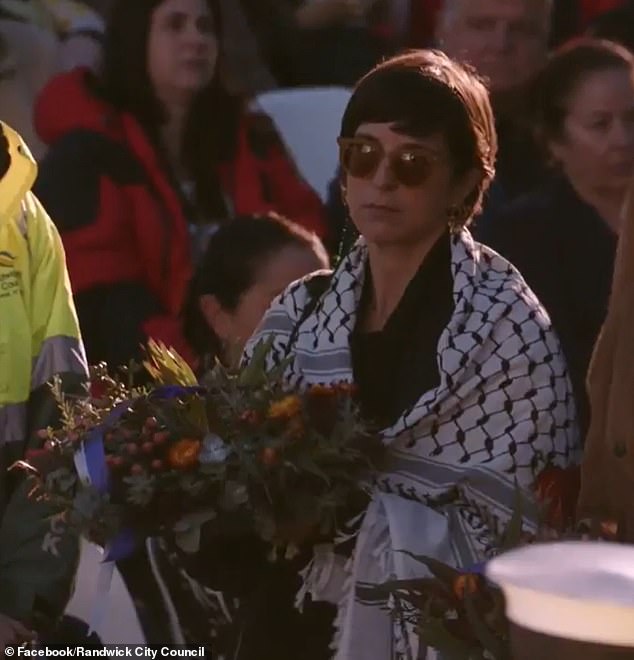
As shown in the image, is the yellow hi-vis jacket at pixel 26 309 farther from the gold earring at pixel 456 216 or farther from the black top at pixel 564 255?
the black top at pixel 564 255

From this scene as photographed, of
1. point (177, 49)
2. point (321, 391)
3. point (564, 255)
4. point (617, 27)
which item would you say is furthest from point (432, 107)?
point (617, 27)

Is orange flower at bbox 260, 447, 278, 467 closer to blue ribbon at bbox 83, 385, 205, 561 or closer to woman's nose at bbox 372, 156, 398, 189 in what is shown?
blue ribbon at bbox 83, 385, 205, 561

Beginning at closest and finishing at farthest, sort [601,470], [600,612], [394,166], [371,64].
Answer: [600,612] < [601,470] < [394,166] < [371,64]

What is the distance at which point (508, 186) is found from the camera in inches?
181

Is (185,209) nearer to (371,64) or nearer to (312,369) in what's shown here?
(371,64)

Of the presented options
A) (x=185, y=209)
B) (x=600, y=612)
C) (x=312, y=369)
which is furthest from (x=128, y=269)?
(x=600, y=612)

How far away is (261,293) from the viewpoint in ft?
13.7

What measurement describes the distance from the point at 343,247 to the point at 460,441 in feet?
1.96

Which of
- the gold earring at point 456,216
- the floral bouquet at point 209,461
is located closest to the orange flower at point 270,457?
the floral bouquet at point 209,461

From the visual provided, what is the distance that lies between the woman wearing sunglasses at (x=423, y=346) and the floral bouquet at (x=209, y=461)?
0.34 ft

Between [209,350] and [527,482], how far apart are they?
149cm

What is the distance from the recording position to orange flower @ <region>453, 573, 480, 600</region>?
234 centimetres

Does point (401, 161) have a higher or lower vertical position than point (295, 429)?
higher

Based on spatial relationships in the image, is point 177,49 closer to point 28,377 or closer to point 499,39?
point 499,39
